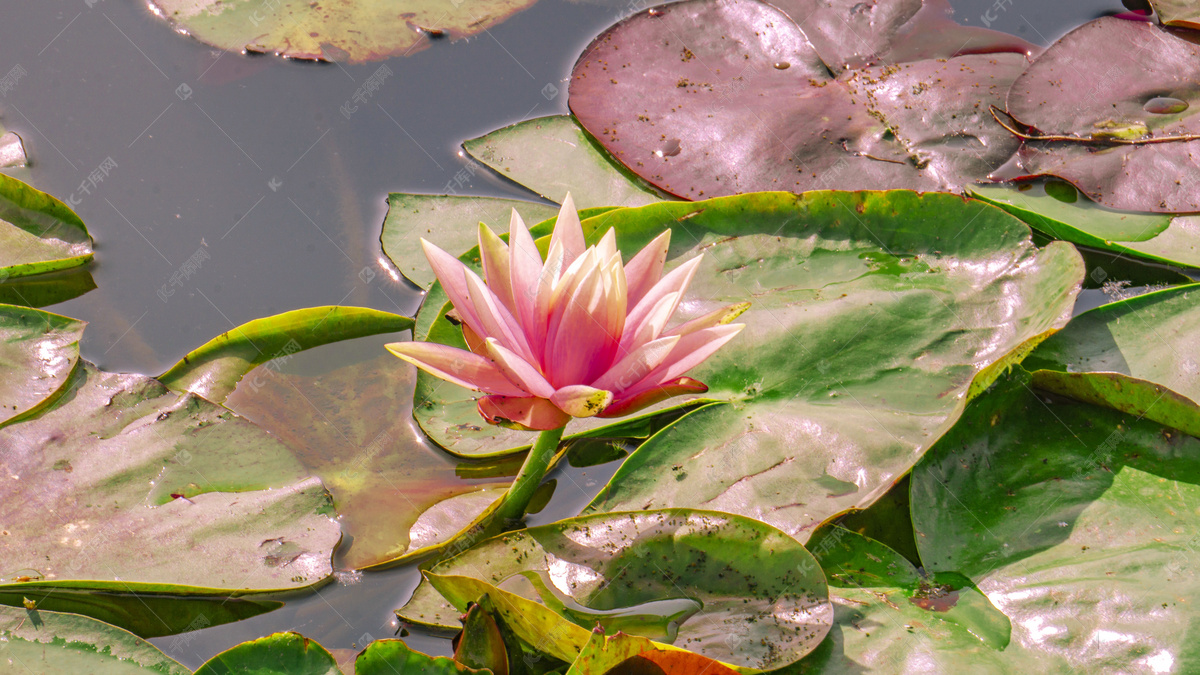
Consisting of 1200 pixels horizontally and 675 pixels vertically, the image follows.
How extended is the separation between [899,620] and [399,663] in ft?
3.65

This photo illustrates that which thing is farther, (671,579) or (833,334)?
(833,334)

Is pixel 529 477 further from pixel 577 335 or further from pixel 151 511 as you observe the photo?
pixel 151 511

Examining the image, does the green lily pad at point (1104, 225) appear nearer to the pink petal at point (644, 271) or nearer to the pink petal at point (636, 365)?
the pink petal at point (644, 271)

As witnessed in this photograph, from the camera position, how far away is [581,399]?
5.23 ft

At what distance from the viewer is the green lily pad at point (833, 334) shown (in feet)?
6.47

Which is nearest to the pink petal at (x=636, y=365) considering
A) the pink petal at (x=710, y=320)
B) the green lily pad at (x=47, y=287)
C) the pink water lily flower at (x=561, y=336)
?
the pink water lily flower at (x=561, y=336)

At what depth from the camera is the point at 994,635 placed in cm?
171

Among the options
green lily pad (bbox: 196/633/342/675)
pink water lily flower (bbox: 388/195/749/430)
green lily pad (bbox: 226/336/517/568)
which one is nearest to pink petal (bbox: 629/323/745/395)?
pink water lily flower (bbox: 388/195/749/430)

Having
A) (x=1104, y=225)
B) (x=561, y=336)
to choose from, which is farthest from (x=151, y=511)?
(x=1104, y=225)

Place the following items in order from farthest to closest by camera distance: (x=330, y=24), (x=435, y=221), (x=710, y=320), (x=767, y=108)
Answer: (x=330, y=24), (x=767, y=108), (x=435, y=221), (x=710, y=320)

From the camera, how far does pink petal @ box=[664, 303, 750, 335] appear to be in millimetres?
1772

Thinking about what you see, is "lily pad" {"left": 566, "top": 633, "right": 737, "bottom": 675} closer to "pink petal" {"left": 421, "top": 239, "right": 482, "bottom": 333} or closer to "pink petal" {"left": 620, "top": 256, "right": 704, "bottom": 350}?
"pink petal" {"left": 620, "top": 256, "right": 704, "bottom": 350}

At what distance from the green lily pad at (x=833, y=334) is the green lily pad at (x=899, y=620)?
0.44 ft

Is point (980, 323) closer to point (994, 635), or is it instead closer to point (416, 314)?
point (994, 635)
